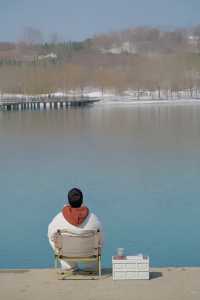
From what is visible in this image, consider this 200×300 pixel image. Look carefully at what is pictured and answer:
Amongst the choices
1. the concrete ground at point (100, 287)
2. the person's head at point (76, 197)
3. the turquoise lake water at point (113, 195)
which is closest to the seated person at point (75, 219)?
the person's head at point (76, 197)

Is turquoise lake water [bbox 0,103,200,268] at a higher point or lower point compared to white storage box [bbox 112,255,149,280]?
lower

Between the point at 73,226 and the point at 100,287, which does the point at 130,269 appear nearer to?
the point at 100,287

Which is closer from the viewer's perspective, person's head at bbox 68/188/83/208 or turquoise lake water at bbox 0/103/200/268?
person's head at bbox 68/188/83/208

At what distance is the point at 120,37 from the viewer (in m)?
158

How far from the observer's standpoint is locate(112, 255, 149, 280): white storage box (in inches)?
193

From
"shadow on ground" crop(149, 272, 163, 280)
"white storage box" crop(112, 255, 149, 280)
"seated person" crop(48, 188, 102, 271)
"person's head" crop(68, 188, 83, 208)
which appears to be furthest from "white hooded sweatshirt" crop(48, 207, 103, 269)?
"shadow on ground" crop(149, 272, 163, 280)

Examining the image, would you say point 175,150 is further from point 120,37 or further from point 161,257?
point 120,37

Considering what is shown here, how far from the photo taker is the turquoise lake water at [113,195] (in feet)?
28.3

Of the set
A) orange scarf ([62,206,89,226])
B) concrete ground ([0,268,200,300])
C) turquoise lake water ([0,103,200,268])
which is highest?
orange scarf ([62,206,89,226])

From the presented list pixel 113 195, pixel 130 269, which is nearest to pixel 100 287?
pixel 130 269

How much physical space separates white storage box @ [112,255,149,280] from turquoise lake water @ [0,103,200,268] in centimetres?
284

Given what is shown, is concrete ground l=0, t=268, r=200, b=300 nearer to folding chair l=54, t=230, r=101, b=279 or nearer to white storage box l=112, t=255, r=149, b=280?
white storage box l=112, t=255, r=149, b=280

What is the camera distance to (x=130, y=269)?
496 centimetres

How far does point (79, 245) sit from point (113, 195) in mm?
7149
